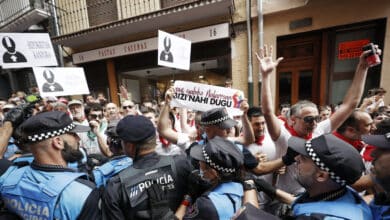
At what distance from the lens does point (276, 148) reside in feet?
7.04

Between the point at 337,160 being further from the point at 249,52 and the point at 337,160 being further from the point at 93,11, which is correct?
the point at 93,11

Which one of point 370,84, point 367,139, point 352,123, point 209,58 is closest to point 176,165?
point 367,139

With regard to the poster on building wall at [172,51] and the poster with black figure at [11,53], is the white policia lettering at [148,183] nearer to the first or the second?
the poster on building wall at [172,51]

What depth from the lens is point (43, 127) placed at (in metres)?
1.32

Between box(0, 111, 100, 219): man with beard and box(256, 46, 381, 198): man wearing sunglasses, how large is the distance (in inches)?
Result: 65.9

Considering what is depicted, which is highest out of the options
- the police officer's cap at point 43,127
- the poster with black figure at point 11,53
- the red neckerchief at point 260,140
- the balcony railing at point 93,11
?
the balcony railing at point 93,11

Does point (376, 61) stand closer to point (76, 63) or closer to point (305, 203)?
point (305, 203)

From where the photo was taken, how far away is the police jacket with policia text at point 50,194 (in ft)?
3.83

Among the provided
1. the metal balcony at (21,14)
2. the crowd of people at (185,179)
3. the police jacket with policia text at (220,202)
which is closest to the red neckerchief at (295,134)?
the crowd of people at (185,179)

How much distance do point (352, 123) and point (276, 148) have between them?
843 millimetres

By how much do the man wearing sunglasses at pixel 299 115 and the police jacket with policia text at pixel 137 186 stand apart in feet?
3.64

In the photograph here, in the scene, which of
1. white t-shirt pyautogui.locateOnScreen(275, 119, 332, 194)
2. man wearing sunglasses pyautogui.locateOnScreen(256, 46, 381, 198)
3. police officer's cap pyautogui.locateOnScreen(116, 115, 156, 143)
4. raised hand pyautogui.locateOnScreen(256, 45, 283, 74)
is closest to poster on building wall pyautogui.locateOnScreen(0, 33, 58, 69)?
police officer's cap pyautogui.locateOnScreen(116, 115, 156, 143)

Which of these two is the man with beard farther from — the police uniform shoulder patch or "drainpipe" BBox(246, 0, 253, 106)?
"drainpipe" BBox(246, 0, 253, 106)

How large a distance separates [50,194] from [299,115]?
2.24 meters
